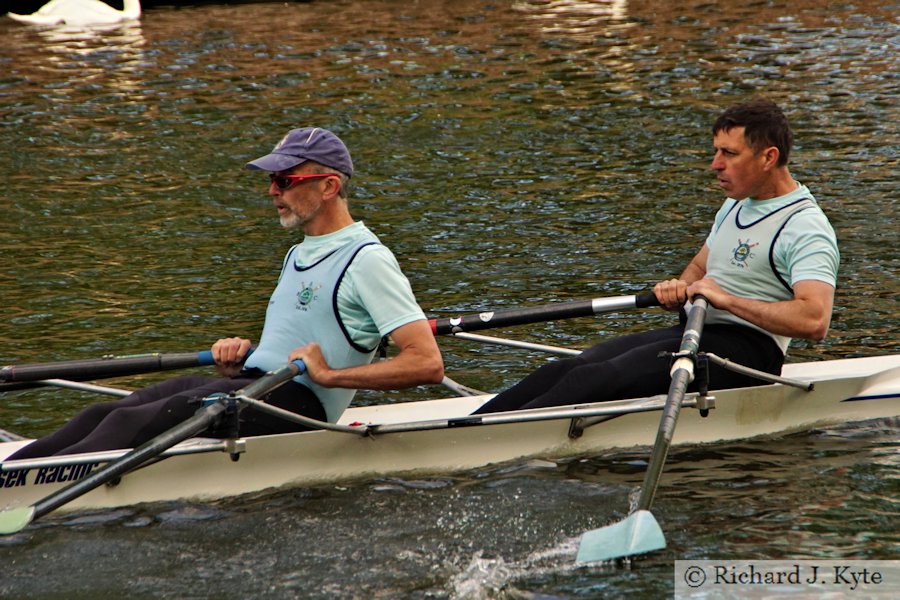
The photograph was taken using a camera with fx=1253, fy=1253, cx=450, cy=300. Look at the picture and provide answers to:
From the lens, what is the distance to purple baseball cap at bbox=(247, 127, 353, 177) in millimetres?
5758

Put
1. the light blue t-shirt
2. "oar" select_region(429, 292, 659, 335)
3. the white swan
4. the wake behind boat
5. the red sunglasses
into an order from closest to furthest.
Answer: the red sunglasses, the wake behind boat, the light blue t-shirt, "oar" select_region(429, 292, 659, 335), the white swan

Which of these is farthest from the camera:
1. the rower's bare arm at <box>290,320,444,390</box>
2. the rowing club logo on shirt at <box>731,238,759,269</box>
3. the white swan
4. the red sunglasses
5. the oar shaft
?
the white swan

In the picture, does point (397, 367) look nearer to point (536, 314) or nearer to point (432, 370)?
point (432, 370)

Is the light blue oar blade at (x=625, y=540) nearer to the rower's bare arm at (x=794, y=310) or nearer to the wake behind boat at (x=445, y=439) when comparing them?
the wake behind boat at (x=445, y=439)

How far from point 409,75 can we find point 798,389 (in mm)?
14445

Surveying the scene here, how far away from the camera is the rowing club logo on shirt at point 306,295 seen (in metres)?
5.80

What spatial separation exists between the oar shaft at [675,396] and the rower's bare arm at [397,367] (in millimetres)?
1037

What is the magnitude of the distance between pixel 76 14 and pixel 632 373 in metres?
24.0

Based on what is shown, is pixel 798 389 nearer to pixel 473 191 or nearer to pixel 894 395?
pixel 894 395

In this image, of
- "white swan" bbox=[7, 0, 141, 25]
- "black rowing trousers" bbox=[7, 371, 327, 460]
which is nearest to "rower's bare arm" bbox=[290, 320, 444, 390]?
"black rowing trousers" bbox=[7, 371, 327, 460]

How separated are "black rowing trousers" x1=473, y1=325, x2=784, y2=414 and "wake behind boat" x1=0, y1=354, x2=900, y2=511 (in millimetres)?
115

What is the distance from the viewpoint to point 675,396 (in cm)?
582

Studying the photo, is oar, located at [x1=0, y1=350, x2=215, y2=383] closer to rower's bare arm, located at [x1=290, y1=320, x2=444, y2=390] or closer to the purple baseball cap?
rower's bare arm, located at [x1=290, y1=320, x2=444, y2=390]

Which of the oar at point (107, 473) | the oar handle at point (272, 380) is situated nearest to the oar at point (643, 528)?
the oar handle at point (272, 380)
